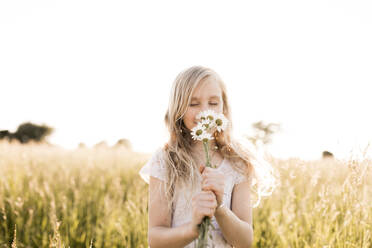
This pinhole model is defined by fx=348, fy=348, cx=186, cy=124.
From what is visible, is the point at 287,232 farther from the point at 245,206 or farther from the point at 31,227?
the point at 31,227

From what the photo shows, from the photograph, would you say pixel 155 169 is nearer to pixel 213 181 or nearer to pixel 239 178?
pixel 239 178

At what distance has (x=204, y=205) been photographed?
131cm

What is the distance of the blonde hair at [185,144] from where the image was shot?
1940mm

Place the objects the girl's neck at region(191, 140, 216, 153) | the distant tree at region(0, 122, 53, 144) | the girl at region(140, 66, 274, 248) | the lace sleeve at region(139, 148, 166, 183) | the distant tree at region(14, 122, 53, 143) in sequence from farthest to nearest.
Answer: the distant tree at region(14, 122, 53, 143) → the distant tree at region(0, 122, 53, 144) → the girl's neck at region(191, 140, 216, 153) → the lace sleeve at region(139, 148, 166, 183) → the girl at region(140, 66, 274, 248)

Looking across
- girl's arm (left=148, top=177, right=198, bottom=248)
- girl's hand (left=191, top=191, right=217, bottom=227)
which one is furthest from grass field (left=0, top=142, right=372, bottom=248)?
girl's hand (left=191, top=191, right=217, bottom=227)

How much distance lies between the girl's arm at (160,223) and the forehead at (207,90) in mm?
525

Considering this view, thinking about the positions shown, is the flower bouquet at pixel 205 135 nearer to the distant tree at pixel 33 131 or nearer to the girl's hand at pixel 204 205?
the girl's hand at pixel 204 205

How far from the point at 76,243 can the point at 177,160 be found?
161 centimetres

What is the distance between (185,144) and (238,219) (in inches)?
22.6

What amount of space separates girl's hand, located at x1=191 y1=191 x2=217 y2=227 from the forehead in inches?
28.8

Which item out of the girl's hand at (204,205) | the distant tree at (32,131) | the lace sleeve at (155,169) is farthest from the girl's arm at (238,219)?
the distant tree at (32,131)

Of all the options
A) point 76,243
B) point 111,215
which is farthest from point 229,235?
point 111,215

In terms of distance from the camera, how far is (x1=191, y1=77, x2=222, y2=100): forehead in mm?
1941

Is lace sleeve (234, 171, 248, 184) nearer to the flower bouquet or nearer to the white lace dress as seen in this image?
the white lace dress
